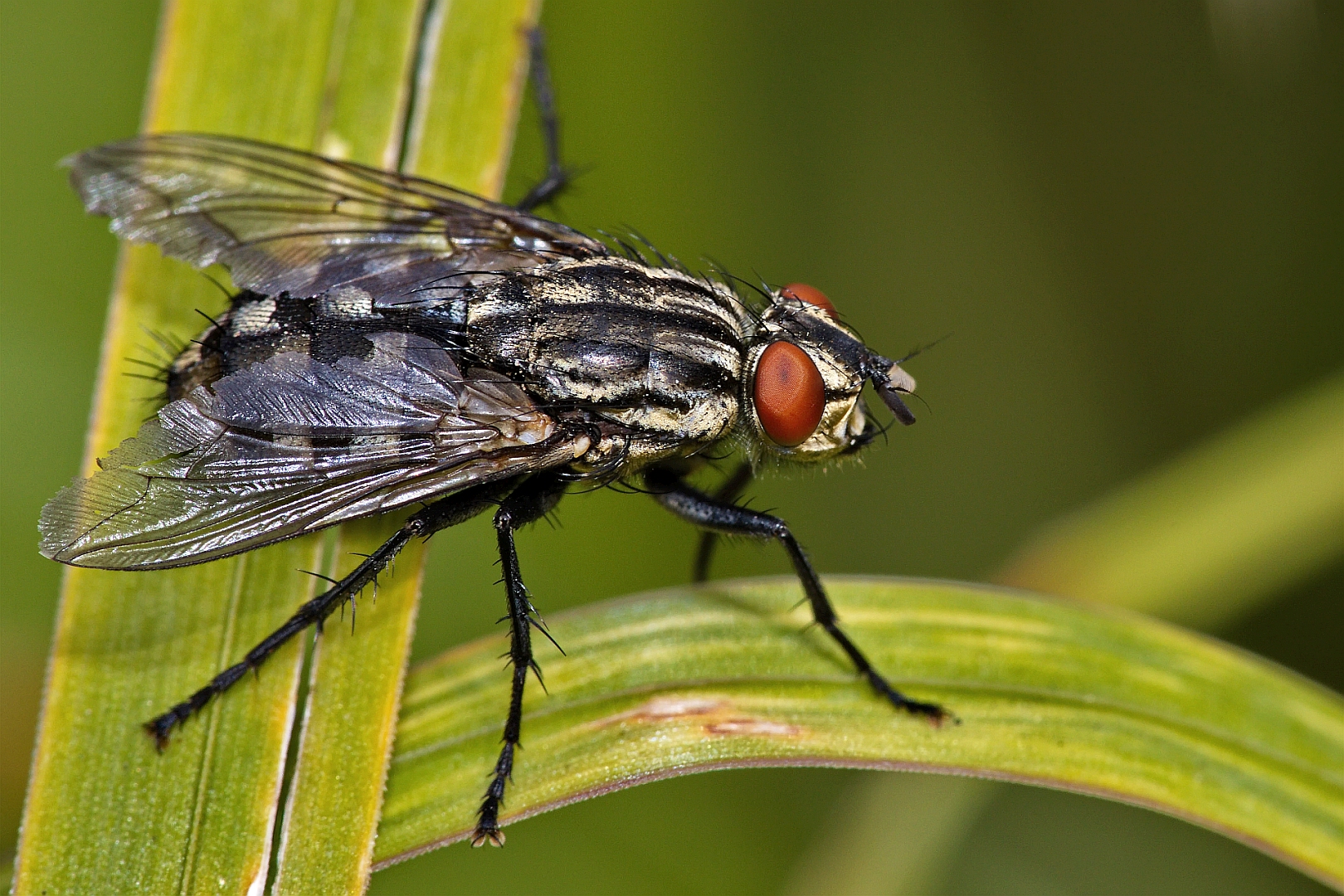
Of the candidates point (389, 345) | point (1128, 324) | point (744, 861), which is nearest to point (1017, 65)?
point (1128, 324)

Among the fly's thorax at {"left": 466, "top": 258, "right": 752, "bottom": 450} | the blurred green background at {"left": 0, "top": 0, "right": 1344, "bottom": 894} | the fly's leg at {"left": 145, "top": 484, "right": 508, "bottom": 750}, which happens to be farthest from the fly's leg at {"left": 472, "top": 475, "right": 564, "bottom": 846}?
the blurred green background at {"left": 0, "top": 0, "right": 1344, "bottom": 894}

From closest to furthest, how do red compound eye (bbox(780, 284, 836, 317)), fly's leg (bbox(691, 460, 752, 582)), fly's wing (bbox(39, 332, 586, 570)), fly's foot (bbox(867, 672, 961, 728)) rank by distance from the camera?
fly's wing (bbox(39, 332, 586, 570)) → fly's foot (bbox(867, 672, 961, 728)) → red compound eye (bbox(780, 284, 836, 317)) → fly's leg (bbox(691, 460, 752, 582))

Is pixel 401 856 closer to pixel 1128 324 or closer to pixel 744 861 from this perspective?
pixel 744 861

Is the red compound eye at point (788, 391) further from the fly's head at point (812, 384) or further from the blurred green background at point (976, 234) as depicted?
the blurred green background at point (976, 234)

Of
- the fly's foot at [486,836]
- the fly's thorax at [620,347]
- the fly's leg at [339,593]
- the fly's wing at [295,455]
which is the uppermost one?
the fly's thorax at [620,347]

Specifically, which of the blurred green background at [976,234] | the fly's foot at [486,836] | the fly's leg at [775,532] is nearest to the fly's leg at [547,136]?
the blurred green background at [976,234]

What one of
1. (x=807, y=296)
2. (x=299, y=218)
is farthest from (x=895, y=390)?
(x=299, y=218)

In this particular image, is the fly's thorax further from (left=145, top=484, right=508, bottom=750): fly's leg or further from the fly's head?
(left=145, top=484, right=508, bottom=750): fly's leg
